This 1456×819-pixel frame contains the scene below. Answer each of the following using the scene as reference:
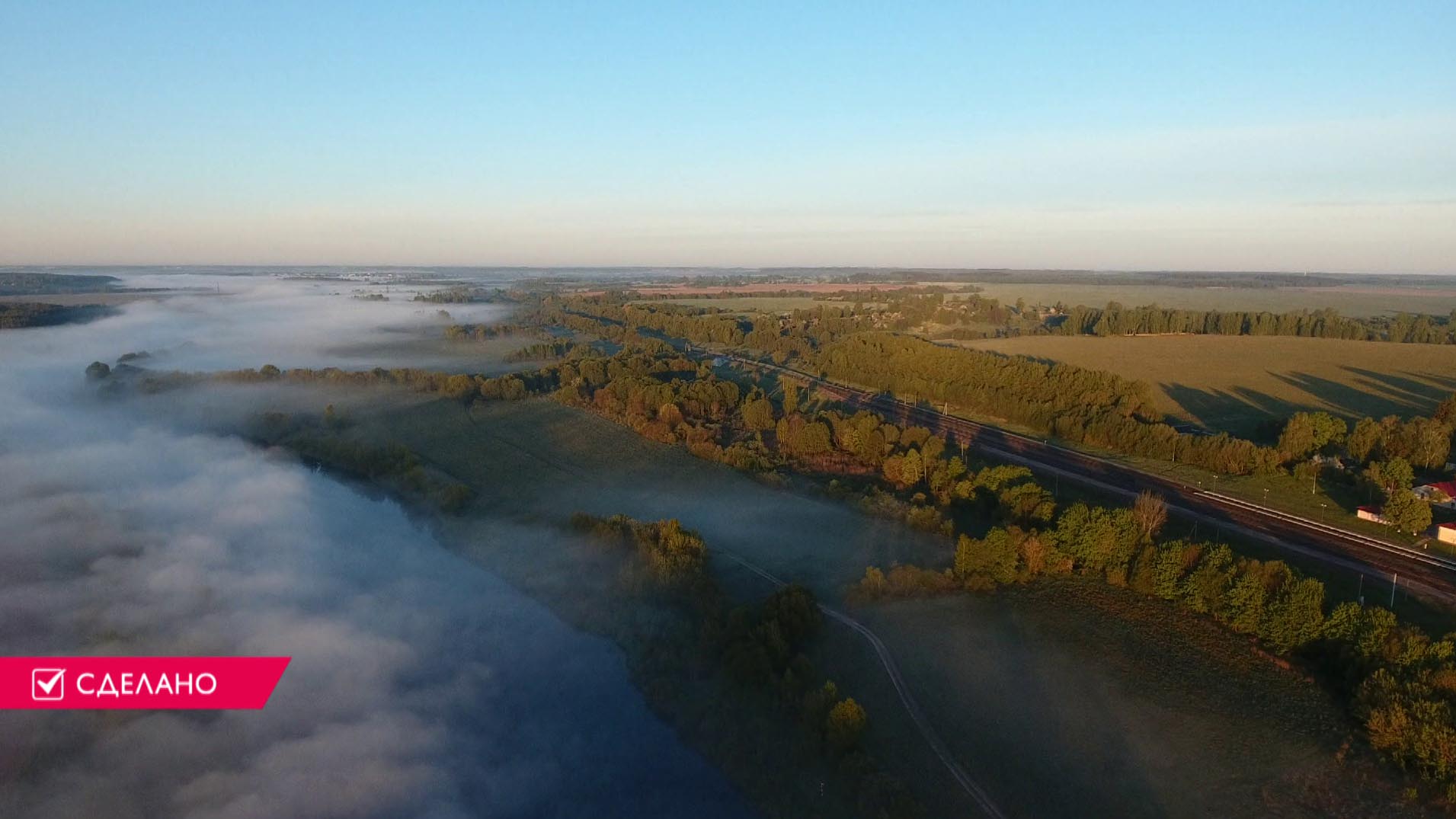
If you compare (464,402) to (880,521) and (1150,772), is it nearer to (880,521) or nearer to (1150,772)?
(880,521)

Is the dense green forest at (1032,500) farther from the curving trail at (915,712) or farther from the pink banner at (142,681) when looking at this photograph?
the pink banner at (142,681)

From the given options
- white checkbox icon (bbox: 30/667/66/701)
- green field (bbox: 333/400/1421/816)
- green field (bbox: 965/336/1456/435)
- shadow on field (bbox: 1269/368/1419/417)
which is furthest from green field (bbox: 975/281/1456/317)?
white checkbox icon (bbox: 30/667/66/701)

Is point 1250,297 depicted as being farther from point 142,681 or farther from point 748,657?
point 142,681

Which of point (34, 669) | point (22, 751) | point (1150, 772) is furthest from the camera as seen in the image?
point (34, 669)

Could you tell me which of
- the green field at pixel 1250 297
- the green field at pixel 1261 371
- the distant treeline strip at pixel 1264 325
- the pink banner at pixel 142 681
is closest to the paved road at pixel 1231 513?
the green field at pixel 1261 371

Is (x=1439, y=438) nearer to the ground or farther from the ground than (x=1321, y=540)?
farther from the ground

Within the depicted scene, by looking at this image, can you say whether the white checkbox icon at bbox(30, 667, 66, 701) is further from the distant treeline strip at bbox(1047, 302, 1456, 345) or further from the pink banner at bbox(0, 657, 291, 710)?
the distant treeline strip at bbox(1047, 302, 1456, 345)

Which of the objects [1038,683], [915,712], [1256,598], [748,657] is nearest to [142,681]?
[748,657]

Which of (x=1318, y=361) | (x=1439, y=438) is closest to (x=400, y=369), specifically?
(x=1439, y=438)
